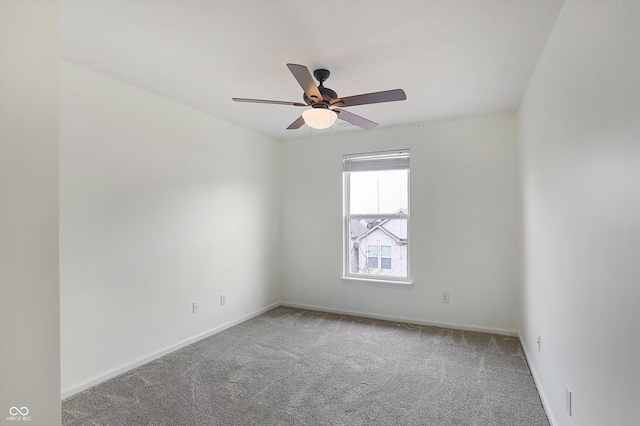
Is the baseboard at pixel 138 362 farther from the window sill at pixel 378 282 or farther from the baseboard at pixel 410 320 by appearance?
the window sill at pixel 378 282

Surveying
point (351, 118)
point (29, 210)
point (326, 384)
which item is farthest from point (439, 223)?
point (29, 210)

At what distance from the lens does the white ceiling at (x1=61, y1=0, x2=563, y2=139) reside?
1.85 metres

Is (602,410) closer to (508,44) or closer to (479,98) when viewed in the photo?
(508,44)

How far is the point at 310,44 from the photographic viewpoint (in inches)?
86.8

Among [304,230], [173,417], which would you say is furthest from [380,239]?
[173,417]

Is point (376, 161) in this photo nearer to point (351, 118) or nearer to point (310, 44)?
point (351, 118)

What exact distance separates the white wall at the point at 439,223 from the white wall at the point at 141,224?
0.96m

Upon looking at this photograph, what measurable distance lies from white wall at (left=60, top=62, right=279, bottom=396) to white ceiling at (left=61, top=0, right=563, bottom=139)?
0.32 meters

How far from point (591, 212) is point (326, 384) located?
2.17 m

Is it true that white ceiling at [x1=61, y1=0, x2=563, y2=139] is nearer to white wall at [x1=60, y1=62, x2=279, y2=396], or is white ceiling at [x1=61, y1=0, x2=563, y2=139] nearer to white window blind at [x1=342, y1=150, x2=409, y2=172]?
white wall at [x1=60, y1=62, x2=279, y2=396]

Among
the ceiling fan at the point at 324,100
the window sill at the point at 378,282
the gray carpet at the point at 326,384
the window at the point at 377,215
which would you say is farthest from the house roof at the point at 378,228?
the ceiling fan at the point at 324,100

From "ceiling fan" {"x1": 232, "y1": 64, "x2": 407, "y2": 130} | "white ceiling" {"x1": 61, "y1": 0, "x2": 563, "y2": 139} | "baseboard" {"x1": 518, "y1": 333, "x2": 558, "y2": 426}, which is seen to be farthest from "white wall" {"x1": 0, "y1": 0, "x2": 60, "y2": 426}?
"baseboard" {"x1": 518, "y1": 333, "x2": 558, "y2": 426}

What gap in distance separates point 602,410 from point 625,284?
580 mm
